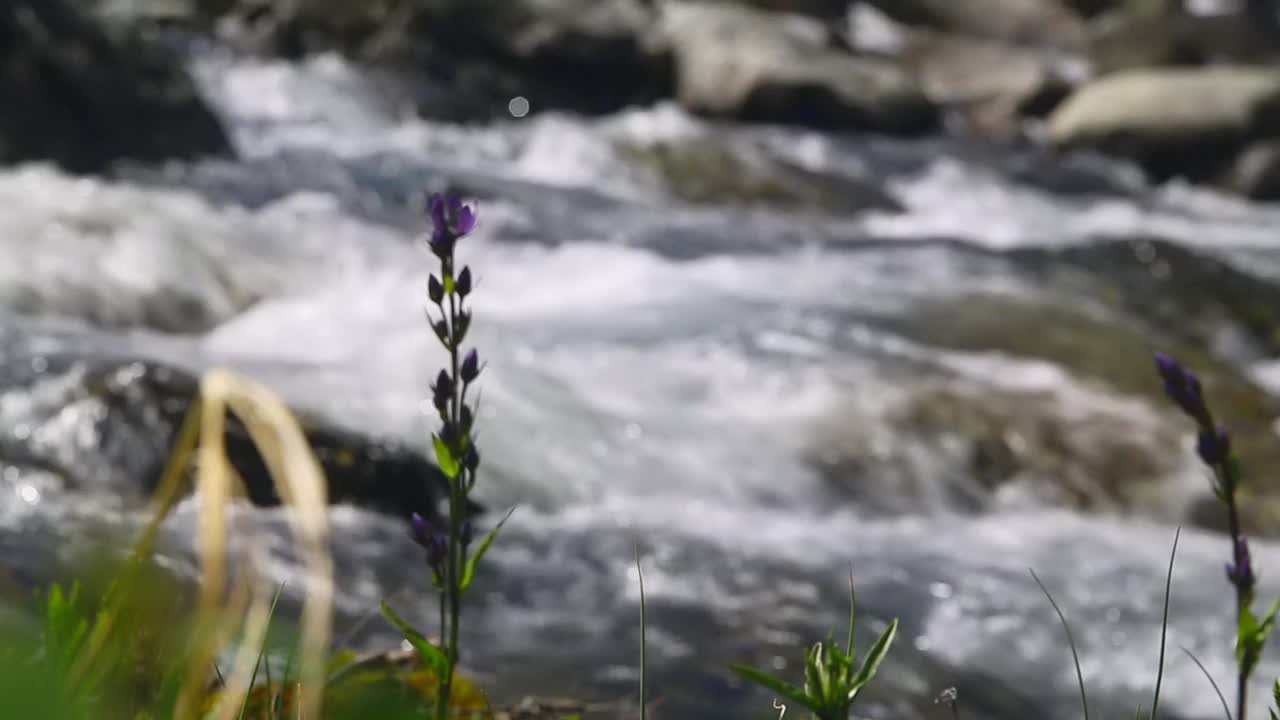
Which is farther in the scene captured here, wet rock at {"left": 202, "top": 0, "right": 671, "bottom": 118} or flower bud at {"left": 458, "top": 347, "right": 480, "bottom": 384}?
wet rock at {"left": 202, "top": 0, "right": 671, "bottom": 118}

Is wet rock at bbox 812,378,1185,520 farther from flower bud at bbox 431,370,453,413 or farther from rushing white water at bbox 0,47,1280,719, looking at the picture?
flower bud at bbox 431,370,453,413

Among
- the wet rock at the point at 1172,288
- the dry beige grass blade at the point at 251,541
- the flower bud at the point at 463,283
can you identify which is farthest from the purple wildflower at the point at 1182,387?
the wet rock at the point at 1172,288

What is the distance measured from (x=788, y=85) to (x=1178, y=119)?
3398 millimetres

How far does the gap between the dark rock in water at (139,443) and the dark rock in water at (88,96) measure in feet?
11.9

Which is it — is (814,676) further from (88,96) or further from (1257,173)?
(1257,173)

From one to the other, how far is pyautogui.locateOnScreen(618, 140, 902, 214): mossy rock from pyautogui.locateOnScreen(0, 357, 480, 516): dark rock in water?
5358mm

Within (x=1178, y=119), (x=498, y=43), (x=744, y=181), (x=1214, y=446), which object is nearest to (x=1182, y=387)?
(x=1214, y=446)

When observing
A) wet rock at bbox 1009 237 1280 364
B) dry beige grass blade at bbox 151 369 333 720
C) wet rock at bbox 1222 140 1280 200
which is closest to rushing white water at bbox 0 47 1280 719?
wet rock at bbox 1009 237 1280 364

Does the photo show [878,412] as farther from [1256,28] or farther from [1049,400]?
[1256,28]

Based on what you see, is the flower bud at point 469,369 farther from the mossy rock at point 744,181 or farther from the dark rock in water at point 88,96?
the mossy rock at point 744,181

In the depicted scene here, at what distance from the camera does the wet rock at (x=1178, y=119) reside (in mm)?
10836

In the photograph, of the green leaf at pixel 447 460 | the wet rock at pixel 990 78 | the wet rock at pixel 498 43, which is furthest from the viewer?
the wet rock at pixel 990 78

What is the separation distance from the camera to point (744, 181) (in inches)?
346

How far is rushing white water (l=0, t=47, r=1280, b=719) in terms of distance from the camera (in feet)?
9.71
